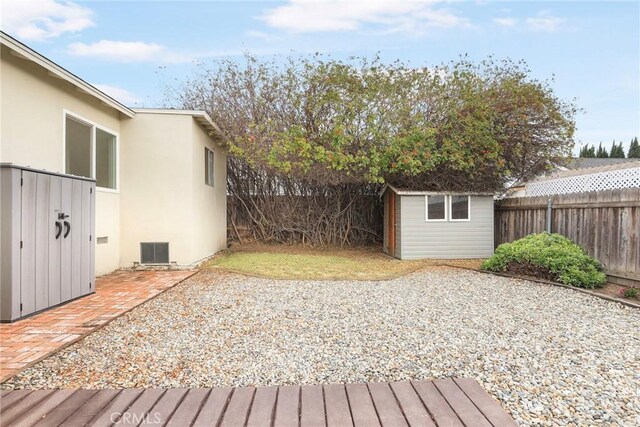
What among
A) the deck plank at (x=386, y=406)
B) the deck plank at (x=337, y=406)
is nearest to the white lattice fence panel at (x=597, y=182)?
the deck plank at (x=386, y=406)

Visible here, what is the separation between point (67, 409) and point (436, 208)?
833cm

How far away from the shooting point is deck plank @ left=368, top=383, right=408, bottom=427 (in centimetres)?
196

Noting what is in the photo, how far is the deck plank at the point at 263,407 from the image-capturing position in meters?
1.95

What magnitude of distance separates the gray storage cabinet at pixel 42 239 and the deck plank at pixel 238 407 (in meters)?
2.99

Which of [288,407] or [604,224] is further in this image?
[604,224]

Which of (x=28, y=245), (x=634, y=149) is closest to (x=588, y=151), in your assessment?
(x=634, y=149)

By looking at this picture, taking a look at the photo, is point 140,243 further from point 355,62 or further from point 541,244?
point 541,244

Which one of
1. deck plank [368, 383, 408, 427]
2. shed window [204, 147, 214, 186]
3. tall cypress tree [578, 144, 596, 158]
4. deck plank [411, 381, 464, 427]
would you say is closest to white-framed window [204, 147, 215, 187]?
shed window [204, 147, 214, 186]

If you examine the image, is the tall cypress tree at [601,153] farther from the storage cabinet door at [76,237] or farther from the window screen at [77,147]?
the storage cabinet door at [76,237]

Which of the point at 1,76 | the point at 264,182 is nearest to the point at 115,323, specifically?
the point at 1,76

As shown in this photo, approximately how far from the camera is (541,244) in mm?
6652

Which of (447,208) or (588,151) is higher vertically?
(588,151)

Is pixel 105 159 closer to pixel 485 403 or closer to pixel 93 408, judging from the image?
pixel 93 408

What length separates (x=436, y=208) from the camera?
357 inches
